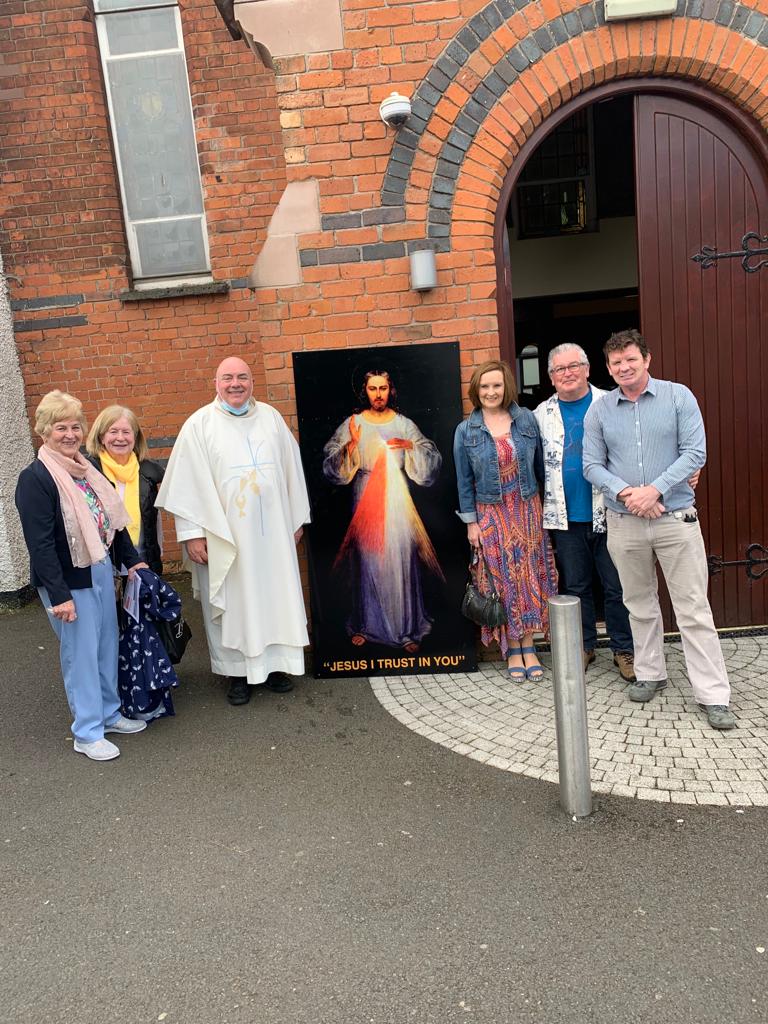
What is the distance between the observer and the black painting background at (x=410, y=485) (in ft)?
15.6

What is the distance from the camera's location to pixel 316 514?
4.90 m

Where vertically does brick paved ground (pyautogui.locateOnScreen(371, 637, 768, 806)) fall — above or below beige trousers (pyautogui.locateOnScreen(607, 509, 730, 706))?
below

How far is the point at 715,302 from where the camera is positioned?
15.9ft

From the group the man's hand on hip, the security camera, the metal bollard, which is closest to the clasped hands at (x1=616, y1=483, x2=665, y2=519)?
the metal bollard

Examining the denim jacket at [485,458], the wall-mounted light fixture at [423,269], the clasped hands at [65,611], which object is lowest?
the clasped hands at [65,611]

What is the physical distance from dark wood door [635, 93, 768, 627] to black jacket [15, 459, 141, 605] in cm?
369

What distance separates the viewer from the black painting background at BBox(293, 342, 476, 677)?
15.6 feet

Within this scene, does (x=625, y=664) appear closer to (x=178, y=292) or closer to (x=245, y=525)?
(x=245, y=525)

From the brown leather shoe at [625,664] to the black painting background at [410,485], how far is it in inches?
35.1

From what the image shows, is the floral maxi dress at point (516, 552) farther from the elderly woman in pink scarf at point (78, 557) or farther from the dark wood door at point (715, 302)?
the elderly woman in pink scarf at point (78, 557)

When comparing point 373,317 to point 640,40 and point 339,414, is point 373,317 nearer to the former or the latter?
point 339,414

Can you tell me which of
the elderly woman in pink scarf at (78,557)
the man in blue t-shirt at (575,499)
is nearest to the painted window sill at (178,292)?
the elderly woman in pink scarf at (78,557)

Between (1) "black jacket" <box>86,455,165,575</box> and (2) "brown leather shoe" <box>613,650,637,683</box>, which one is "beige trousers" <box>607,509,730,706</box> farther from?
(1) "black jacket" <box>86,455,165,575</box>

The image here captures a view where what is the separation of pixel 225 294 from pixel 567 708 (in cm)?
552
